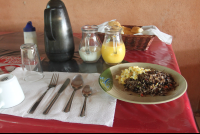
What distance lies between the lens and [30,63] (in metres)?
0.77

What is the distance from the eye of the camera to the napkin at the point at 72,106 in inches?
18.5

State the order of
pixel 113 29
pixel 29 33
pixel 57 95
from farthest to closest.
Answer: pixel 29 33 < pixel 113 29 < pixel 57 95

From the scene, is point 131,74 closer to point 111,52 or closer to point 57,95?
point 111,52

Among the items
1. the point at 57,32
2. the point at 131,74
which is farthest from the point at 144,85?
the point at 57,32

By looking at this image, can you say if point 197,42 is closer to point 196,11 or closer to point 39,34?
point 196,11

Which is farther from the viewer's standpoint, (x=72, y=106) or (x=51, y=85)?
(x=51, y=85)

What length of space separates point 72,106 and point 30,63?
0.38 m

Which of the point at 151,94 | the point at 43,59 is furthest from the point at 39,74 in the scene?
the point at 151,94

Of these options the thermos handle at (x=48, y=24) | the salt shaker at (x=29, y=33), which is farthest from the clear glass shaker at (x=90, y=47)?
the salt shaker at (x=29, y=33)

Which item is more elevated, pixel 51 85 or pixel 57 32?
pixel 57 32

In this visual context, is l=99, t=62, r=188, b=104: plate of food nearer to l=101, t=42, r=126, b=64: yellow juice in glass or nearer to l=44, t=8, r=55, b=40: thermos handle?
l=101, t=42, r=126, b=64: yellow juice in glass

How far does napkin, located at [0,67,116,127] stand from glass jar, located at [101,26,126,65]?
20 centimetres

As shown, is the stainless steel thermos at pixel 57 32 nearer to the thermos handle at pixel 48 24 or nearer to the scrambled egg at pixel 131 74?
the thermos handle at pixel 48 24

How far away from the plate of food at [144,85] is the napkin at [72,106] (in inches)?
1.7
